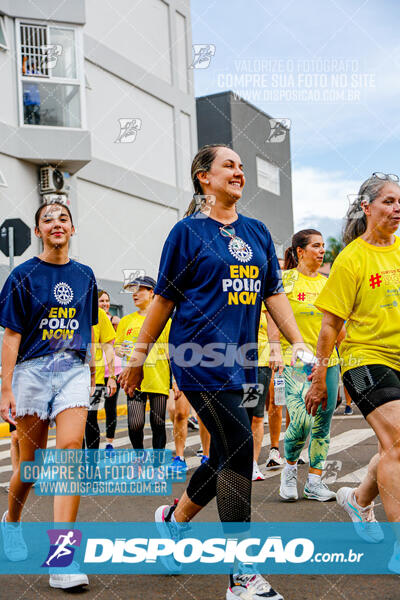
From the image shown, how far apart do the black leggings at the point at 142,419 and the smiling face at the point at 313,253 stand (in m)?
2.05

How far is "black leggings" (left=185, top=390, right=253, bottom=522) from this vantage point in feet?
11.0

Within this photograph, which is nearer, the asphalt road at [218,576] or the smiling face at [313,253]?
the asphalt road at [218,576]

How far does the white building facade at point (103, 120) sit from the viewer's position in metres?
17.8

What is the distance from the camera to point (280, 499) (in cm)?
585

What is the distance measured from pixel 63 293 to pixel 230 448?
1455mm

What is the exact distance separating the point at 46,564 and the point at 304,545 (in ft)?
4.81

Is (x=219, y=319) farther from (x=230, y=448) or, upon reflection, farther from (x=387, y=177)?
(x=387, y=177)

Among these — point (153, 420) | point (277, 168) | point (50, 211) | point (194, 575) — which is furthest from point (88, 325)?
point (277, 168)

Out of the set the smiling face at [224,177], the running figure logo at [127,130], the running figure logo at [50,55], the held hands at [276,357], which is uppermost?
the running figure logo at [50,55]

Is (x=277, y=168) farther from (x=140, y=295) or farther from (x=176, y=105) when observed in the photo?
(x=140, y=295)

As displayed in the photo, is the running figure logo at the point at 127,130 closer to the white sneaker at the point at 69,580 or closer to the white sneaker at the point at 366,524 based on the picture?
the white sneaker at the point at 366,524

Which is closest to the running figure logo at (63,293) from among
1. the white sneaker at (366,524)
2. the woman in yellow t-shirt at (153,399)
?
the white sneaker at (366,524)

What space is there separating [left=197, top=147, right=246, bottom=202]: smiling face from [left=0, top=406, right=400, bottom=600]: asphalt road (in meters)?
1.92

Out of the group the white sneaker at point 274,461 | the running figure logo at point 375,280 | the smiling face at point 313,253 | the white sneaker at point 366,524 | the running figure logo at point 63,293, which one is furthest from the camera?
the white sneaker at point 274,461
